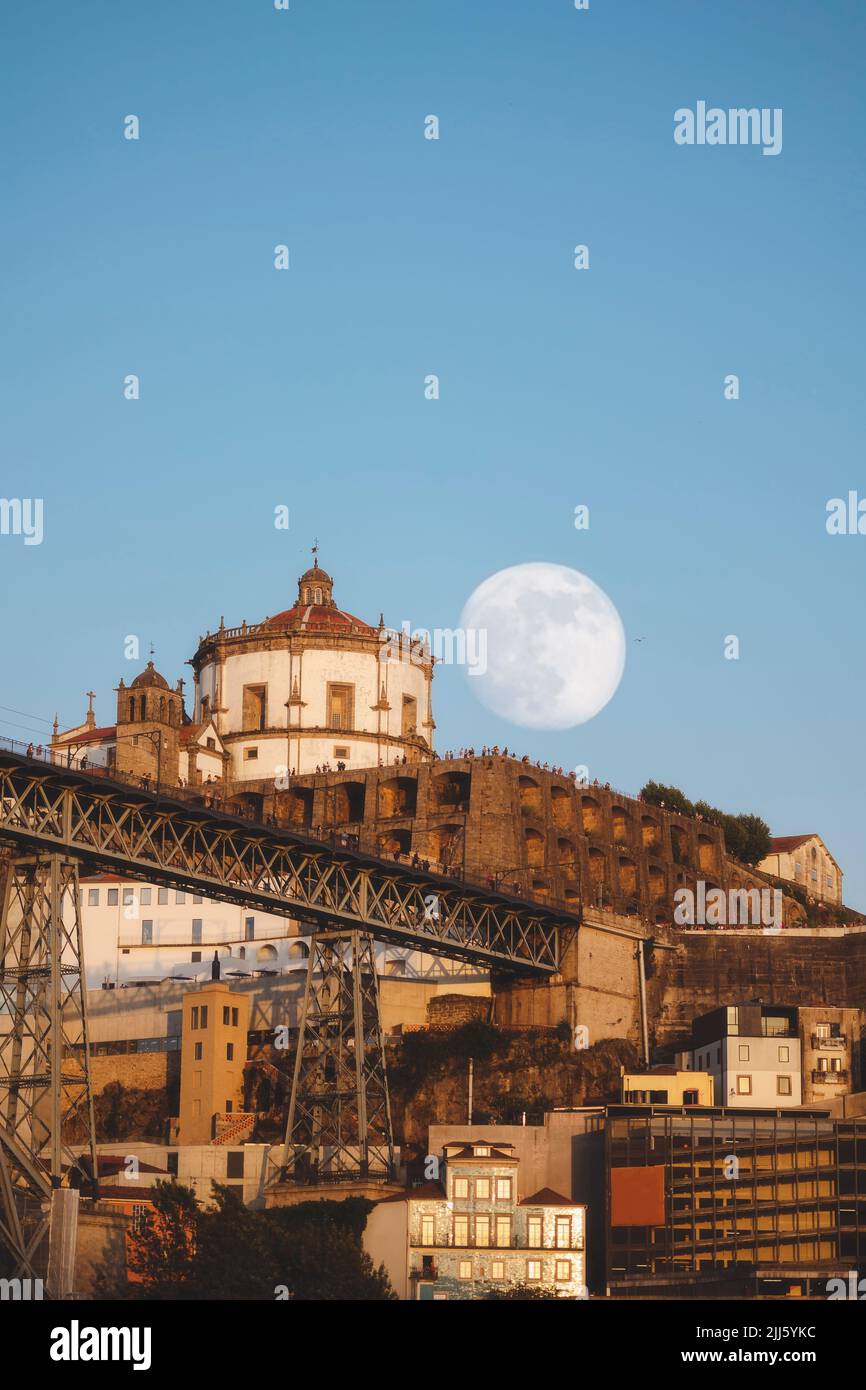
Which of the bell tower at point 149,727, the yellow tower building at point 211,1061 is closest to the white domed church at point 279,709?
the bell tower at point 149,727

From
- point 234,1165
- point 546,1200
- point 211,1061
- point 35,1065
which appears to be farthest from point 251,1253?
point 211,1061

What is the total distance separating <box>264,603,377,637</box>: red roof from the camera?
117438mm

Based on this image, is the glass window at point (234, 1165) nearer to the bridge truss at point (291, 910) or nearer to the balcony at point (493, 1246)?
the bridge truss at point (291, 910)

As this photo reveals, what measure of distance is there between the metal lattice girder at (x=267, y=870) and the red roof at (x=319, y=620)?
88.7 ft

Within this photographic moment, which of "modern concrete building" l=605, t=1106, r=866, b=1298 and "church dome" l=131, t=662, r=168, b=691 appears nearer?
"modern concrete building" l=605, t=1106, r=866, b=1298

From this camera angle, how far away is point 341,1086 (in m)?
80.3

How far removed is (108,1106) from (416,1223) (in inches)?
877

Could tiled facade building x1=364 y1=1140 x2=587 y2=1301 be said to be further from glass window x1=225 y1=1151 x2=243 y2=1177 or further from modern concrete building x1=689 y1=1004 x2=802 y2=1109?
modern concrete building x1=689 y1=1004 x2=802 y2=1109

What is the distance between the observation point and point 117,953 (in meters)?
105

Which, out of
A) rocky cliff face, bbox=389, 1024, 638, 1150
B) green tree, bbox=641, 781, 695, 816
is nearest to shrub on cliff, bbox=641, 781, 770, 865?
green tree, bbox=641, 781, 695, 816

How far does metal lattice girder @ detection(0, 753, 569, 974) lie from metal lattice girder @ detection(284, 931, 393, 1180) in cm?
163

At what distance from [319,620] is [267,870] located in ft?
125

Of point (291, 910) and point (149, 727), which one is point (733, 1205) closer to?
point (291, 910)
